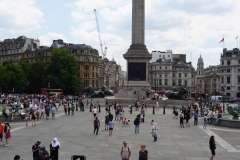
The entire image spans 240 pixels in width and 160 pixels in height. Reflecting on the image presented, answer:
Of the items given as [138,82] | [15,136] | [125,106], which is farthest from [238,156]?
[138,82]

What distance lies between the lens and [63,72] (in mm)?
94812

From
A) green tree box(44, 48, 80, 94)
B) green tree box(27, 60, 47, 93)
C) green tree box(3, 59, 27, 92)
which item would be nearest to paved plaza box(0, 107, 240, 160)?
green tree box(44, 48, 80, 94)

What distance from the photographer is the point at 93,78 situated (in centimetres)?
12050

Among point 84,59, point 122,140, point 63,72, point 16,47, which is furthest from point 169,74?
point 122,140

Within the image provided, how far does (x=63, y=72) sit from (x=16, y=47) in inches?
1847

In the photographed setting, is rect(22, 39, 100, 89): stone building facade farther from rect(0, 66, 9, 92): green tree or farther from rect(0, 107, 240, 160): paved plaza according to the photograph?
rect(0, 107, 240, 160): paved plaza

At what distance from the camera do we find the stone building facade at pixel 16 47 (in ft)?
431

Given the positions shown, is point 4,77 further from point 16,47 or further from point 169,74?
point 169,74

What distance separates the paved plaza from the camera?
1761cm

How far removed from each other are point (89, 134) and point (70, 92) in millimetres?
74730

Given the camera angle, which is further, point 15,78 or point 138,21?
point 15,78

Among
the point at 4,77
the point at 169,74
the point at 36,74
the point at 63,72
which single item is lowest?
the point at 4,77

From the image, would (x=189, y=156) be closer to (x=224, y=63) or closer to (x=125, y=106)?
(x=125, y=106)

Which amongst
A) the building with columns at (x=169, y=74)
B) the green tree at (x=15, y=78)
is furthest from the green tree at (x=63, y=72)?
the building with columns at (x=169, y=74)
